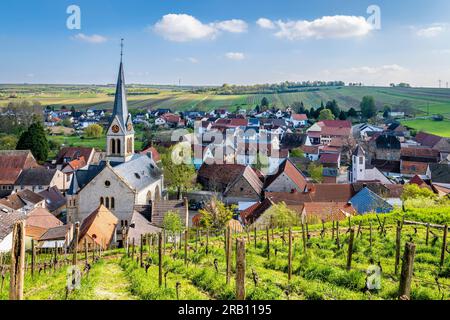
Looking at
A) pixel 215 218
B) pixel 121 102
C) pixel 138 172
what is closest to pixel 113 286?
pixel 215 218

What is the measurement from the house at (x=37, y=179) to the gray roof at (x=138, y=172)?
1665 cm

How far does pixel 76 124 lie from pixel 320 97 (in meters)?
93.7

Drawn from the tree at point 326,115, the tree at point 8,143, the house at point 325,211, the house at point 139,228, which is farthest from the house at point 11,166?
the tree at point 326,115

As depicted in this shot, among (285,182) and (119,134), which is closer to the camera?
(119,134)

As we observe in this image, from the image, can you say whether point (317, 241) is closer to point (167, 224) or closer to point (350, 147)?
point (167, 224)

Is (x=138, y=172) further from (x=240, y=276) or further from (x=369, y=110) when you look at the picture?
(x=369, y=110)

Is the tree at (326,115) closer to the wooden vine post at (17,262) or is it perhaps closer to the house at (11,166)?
the house at (11,166)

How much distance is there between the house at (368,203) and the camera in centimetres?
3388

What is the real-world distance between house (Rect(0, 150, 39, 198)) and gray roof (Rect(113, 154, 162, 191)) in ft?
74.1

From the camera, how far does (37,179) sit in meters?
58.6

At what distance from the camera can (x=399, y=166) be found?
6738 centimetres

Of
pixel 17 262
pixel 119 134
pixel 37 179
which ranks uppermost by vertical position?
pixel 119 134

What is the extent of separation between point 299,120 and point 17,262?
121m
